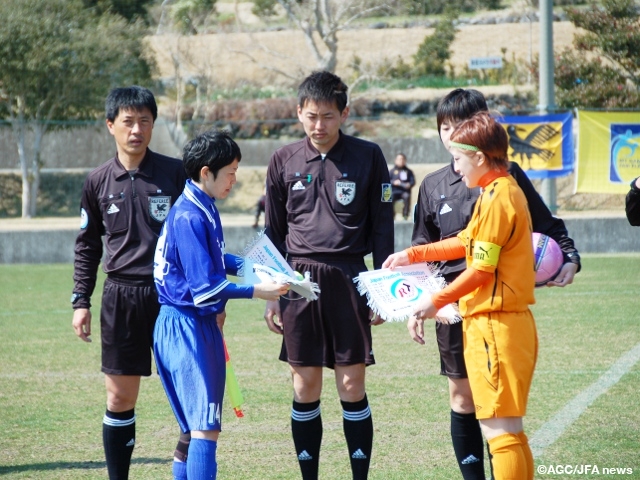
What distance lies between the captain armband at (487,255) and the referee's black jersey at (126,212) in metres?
1.89

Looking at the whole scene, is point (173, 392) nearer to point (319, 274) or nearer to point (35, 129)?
point (319, 274)

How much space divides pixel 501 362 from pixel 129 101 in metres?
2.49

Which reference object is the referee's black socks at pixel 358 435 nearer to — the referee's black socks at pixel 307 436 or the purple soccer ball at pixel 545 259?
the referee's black socks at pixel 307 436

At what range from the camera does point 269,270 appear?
4.32 meters

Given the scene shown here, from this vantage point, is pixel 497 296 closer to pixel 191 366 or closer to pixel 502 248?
pixel 502 248

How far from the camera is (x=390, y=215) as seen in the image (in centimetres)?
508

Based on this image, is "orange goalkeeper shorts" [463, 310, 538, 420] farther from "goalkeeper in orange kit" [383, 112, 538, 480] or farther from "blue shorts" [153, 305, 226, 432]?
"blue shorts" [153, 305, 226, 432]

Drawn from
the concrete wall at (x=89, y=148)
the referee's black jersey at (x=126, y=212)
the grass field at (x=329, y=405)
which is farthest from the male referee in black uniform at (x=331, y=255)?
the concrete wall at (x=89, y=148)

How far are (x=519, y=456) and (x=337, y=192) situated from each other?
1.80m

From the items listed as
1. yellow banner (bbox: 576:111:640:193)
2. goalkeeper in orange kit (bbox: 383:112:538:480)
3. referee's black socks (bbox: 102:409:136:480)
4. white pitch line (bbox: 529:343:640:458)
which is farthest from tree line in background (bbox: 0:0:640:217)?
goalkeeper in orange kit (bbox: 383:112:538:480)

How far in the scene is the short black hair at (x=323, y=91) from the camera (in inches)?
193

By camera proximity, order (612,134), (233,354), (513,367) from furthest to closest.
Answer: (612,134)
(233,354)
(513,367)

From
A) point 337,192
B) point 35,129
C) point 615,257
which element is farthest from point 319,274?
point 35,129

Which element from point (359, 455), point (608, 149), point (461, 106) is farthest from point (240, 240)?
point (461, 106)
